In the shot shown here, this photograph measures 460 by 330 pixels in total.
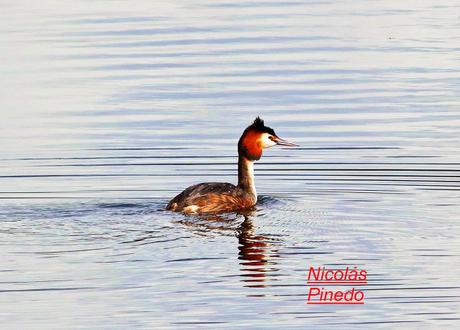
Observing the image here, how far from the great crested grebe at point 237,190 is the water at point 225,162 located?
0.24 metres

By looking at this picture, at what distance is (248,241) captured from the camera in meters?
14.2

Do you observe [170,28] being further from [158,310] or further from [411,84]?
[158,310]

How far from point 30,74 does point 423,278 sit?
13.2 meters

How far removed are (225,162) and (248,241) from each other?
4.30 meters

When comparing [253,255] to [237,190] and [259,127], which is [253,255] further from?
[259,127]

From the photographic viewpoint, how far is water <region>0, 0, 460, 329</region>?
12.0m

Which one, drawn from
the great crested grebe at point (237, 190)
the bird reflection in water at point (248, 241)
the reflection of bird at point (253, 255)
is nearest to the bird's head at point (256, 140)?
the great crested grebe at point (237, 190)

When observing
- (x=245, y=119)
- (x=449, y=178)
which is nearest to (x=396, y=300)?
(x=449, y=178)

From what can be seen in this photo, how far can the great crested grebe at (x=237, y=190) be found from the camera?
15.7 m

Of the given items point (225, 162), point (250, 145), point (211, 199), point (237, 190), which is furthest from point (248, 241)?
point (225, 162)

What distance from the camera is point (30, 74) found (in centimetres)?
2439

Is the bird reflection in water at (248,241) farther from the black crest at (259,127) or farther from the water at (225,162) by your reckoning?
the black crest at (259,127)

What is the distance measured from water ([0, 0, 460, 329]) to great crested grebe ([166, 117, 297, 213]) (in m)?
0.24

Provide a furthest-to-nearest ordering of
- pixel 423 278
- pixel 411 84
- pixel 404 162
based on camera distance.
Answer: pixel 411 84 → pixel 404 162 → pixel 423 278
